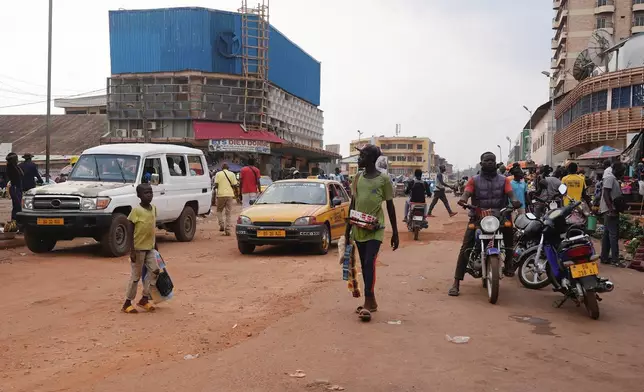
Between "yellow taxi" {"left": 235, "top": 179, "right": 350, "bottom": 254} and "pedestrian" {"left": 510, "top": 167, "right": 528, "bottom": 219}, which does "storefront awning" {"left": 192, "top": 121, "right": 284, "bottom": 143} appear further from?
"pedestrian" {"left": 510, "top": 167, "right": 528, "bottom": 219}

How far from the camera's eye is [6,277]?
351 inches

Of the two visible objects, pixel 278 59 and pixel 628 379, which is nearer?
pixel 628 379

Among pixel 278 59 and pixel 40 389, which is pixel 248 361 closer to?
pixel 40 389

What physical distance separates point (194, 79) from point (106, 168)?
29.8m

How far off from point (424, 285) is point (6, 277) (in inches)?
242

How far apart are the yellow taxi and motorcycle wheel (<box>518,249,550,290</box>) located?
400cm

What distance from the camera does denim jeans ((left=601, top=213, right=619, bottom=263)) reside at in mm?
10203

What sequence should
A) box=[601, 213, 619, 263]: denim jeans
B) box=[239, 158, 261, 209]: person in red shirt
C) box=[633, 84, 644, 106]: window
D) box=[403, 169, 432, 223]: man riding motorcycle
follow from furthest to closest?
1. box=[633, 84, 644, 106]: window
2. box=[239, 158, 261, 209]: person in red shirt
3. box=[403, 169, 432, 223]: man riding motorcycle
4. box=[601, 213, 619, 263]: denim jeans

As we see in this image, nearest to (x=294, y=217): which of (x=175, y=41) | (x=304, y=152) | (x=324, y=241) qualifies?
(x=324, y=241)

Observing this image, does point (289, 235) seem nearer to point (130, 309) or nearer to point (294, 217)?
point (294, 217)

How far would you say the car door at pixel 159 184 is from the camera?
1238 cm

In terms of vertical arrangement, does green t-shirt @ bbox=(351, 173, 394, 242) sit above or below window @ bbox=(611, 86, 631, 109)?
below

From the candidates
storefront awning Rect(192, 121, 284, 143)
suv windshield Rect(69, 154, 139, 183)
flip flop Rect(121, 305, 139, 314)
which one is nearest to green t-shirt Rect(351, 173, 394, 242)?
flip flop Rect(121, 305, 139, 314)

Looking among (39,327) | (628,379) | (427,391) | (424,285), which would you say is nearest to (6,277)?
(39,327)
